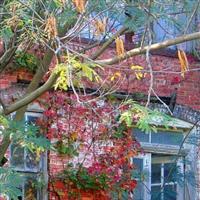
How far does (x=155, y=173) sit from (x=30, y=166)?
219 cm

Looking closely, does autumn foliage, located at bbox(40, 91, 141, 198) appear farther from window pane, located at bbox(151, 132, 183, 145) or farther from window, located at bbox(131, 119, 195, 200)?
window pane, located at bbox(151, 132, 183, 145)

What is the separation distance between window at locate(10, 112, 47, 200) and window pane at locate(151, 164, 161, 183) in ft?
6.35

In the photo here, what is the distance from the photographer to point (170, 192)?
41.1 feet

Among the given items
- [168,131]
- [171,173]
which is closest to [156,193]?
[171,173]

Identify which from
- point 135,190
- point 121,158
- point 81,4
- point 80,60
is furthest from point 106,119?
point 81,4

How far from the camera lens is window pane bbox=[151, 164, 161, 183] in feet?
41.3

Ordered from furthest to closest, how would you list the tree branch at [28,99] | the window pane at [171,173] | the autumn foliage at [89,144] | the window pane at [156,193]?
the window pane at [171,173]
the window pane at [156,193]
the autumn foliage at [89,144]
the tree branch at [28,99]

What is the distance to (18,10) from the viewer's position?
332 inches

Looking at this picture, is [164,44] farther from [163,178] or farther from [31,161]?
[163,178]

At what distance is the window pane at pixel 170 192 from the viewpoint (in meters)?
12.4

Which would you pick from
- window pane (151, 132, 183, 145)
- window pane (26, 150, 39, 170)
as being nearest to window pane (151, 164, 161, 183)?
window pane (151, 132, 183, 145)

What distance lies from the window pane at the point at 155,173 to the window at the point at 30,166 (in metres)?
1.94

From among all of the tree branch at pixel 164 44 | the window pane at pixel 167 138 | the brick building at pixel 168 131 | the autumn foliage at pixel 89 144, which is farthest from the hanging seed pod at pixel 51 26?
the window pane at pixel 167 138

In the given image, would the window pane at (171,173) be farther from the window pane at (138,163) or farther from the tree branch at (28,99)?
the tree branch at (28,99)
